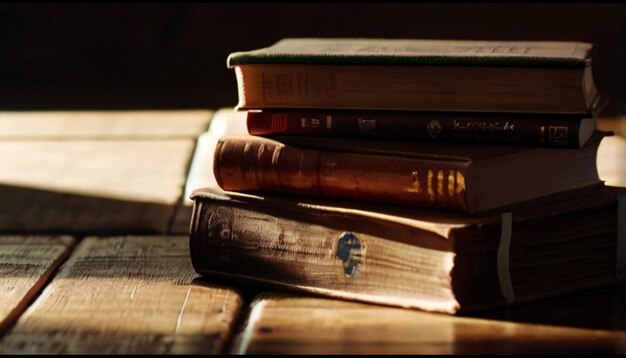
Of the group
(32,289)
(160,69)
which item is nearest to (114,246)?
(32,289)

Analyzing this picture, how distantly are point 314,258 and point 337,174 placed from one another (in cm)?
8

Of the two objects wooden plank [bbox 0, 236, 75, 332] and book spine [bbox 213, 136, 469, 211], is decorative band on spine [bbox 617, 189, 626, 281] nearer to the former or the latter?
book spine [bbox 213, 136, 469, 211]

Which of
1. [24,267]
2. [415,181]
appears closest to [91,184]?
[24,267]

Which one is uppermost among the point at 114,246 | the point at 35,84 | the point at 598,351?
the point at 598,351

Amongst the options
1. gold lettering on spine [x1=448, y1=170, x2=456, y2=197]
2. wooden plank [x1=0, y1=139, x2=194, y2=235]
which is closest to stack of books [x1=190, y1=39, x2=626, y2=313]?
gold lettering on spine [x1=448, y1=170, x2=456, y2=197]

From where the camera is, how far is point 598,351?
0.87 metres

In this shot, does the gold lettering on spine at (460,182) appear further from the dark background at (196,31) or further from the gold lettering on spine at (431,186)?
the dark background at (196,31)

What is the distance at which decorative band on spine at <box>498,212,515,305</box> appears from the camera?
97 cm

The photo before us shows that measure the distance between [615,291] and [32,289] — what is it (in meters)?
0.55

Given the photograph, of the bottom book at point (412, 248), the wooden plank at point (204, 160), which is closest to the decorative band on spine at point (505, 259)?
the bottom book at point (412, 248)

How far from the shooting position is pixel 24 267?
3.79 ft

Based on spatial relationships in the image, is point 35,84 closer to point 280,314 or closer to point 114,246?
point 114,246

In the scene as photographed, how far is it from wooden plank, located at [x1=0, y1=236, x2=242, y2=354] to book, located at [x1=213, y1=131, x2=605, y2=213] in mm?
121

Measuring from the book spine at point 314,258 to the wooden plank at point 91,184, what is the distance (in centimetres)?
25
